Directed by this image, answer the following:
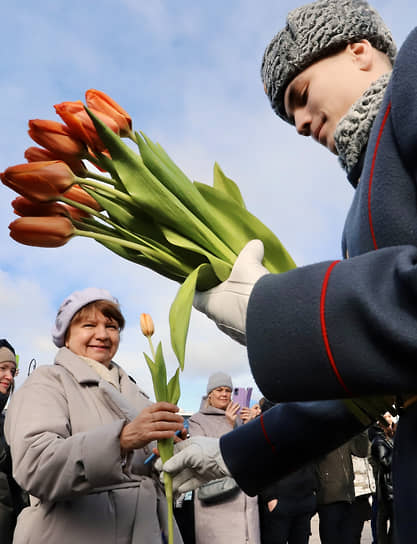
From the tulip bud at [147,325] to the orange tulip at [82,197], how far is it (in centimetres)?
32

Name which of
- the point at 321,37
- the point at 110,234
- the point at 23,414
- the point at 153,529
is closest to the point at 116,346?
the point at 23,414

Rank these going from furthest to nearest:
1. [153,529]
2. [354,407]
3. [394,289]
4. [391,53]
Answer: [153,529] → [391,53] → [354,407] → [394,289]

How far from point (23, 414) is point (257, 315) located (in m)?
1.45

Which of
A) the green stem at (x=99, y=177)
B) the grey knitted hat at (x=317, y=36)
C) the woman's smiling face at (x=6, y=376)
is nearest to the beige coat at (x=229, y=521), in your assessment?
the woman's smiling face at (x=6, y=376)

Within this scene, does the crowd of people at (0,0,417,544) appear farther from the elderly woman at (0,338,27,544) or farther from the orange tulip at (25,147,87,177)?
the elderly woman at (0,338,27,544)

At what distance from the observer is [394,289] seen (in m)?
0.63

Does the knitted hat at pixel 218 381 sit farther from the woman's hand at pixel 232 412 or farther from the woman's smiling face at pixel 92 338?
the woman's smiling face at pixel 92 338

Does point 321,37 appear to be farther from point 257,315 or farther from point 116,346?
point 116,346

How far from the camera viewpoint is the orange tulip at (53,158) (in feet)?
3.56

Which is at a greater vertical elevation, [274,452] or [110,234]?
[110,234]

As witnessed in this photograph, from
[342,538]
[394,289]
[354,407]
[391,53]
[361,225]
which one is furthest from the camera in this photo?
[342,538]

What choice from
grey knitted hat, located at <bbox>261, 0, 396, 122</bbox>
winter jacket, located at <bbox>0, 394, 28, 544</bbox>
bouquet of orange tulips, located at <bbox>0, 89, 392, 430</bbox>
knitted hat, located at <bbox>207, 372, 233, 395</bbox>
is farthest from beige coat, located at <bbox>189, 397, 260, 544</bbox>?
grey knitted hat, located at <bbox>261, 0, 396, 122</bbox>

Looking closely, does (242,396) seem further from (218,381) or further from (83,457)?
(83,457)

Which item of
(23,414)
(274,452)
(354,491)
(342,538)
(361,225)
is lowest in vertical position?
(342,538)
